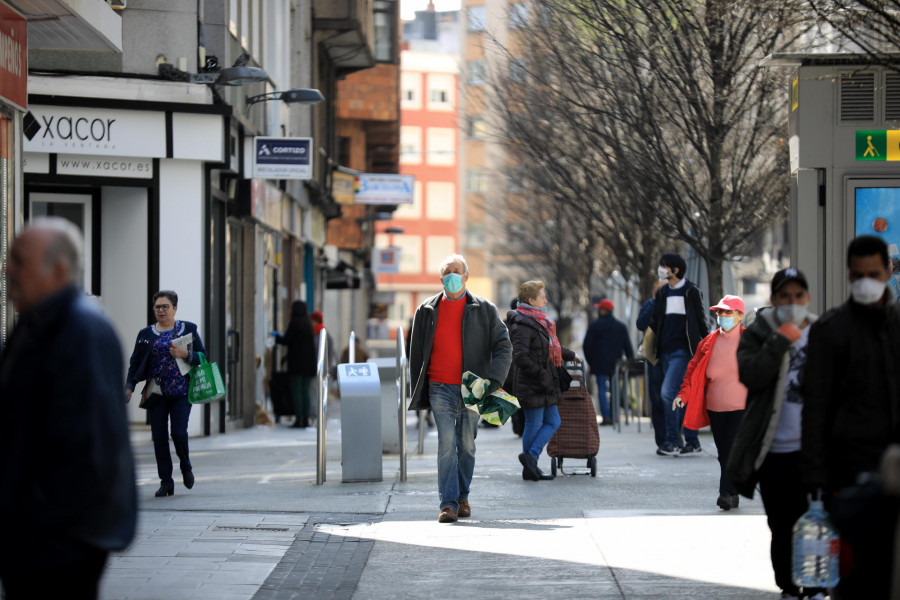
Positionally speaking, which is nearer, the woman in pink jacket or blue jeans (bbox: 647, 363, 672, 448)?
the woman in pink jacket

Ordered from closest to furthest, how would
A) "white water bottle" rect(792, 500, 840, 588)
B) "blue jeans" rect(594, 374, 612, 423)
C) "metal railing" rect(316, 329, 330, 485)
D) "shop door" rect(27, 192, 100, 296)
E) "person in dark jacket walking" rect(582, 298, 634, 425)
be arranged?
"white water bottle" rect(792, 500, 840, 588)
"metal railing" rect(316, 329, 330, 485)
"shop door" rect(27, 192, 100, 296)
"person in dark jacket walking" rect(582, 298, 634, 425)
"blue jeans" rect(594, 374, 612, 423)

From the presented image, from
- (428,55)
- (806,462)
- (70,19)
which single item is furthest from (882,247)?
(428,55)

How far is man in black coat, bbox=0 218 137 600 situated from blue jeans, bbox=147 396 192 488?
748 cm

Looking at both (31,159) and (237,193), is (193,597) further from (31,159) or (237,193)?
(237,193)

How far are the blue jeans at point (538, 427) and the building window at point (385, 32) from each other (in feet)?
101

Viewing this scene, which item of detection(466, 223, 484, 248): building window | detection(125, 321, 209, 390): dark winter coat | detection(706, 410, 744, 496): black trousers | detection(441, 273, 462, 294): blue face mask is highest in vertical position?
detection(466, 223, 484, 248): building window

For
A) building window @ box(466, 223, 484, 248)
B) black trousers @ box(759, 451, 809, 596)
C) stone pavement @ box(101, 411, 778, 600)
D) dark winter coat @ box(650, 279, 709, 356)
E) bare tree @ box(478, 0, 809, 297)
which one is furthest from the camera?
building window @ box(466, 223, 484, 248)

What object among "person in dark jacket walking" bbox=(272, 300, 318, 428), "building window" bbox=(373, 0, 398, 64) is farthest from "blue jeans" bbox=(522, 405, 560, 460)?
"building window" bbox=(373, 0, 398, 64)

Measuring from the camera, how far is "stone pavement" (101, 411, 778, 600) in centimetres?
766

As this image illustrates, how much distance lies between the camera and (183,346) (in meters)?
11.8

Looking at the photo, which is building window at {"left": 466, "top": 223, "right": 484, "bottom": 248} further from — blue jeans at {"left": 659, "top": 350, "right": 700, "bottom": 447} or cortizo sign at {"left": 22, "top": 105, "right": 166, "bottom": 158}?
blue jeans at {"left": 659, "top": 350, "right": 700, "bottom": 447}

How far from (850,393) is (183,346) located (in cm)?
705

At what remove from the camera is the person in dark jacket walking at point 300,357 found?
21.8 metres

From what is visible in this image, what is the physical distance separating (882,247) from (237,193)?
1684 cm
